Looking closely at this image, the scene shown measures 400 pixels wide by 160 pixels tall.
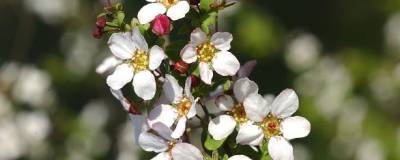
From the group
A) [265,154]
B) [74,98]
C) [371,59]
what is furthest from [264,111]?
[371,59]

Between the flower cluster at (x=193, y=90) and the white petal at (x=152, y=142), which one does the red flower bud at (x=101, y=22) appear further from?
the white petal at (x=152, y=142)

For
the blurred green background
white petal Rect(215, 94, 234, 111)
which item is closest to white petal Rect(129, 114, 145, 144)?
white petal Rect(215, 94, 234, 111)

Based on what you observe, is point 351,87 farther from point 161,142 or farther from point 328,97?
point 161,142

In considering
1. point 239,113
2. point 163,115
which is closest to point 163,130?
point 163,115

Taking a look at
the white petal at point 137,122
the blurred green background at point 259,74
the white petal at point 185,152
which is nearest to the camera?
the white petal at point 185,152

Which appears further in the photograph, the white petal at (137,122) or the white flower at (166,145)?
the white petal at (137,122)

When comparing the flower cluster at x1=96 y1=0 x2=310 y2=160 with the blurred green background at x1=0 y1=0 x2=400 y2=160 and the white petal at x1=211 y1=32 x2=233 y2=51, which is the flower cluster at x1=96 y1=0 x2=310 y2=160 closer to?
the white petal at x1=211 y1=32 x2=233 y2=51

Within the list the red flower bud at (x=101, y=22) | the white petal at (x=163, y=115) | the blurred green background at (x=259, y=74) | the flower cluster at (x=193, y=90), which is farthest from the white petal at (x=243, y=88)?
the blurred green background at (x=259, y=74)
